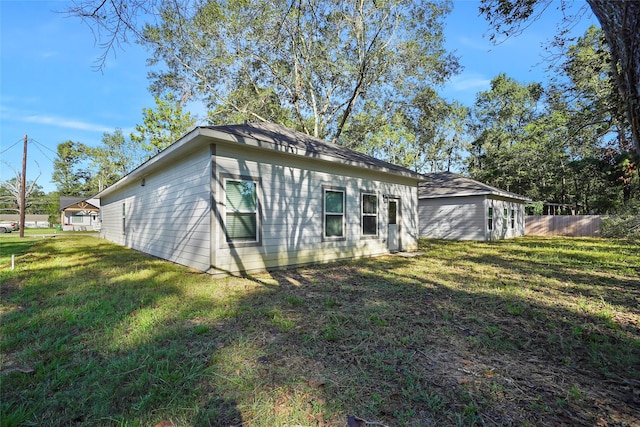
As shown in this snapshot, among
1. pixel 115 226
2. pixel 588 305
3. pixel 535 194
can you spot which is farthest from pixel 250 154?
pixel 535 194

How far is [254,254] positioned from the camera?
6.50m

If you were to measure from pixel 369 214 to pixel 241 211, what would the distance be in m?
4.42

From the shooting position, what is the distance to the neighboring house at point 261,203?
19.7ft

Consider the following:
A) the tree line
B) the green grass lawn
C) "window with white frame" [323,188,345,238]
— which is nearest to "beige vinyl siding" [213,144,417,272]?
"window with white frame" [323,188,345,238]

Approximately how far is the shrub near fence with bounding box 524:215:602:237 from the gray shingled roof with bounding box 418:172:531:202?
4308 millimetres

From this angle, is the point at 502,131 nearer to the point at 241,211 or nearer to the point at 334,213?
the point at 334,213

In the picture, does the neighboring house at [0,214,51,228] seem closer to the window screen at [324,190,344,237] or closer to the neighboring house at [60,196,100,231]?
the neighboring house at [60,196,100,231]

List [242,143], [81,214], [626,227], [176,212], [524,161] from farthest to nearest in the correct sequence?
1. [81,214]
2. [524,161]
3. [176,212]
4. [242,143]
5. [626,227]

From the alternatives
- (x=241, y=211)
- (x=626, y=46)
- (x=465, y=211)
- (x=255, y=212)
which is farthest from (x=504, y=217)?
(x=626, y=46)

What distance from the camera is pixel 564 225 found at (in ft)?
64.2

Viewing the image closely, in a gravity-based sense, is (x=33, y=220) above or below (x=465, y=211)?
above

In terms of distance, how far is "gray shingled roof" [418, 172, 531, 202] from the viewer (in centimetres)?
1503

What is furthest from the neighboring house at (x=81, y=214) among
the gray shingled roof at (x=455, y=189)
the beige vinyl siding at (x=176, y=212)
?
the gray shingled roof at (x=455, y=189)

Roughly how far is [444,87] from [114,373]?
1738 centimetres
